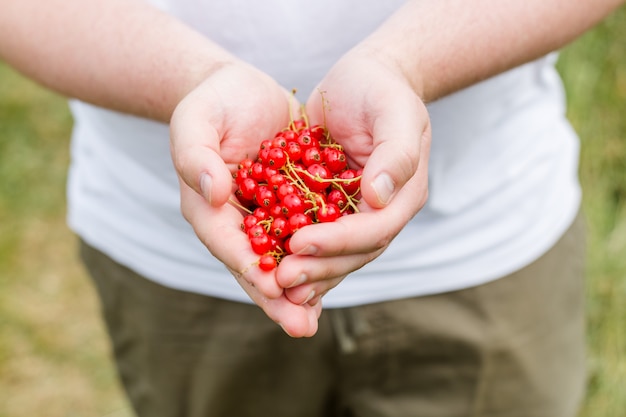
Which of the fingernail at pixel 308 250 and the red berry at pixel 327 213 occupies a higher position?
the fingernail at pixel 308 250

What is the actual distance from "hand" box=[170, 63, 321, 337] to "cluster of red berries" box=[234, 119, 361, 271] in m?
0.03

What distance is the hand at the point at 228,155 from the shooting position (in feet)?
3.13

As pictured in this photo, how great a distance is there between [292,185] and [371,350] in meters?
0.47

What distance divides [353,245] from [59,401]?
188 cm

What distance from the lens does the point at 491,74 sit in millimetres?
1184

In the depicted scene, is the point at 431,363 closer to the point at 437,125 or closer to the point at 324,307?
the point at 324,307

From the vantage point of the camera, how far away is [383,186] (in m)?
0.94

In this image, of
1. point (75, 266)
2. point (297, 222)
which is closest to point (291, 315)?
point (297, 222)

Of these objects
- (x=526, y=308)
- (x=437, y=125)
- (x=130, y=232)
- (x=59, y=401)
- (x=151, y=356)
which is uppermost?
(x=437, y=125)

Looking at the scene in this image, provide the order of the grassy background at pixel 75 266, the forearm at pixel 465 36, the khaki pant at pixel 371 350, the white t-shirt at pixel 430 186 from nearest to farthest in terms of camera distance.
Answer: the forearm at pixel 465 36
the white t-shirt at pixel 430 186
the khaki pant at pixel 371 350
the grassy background at pixel 75 266

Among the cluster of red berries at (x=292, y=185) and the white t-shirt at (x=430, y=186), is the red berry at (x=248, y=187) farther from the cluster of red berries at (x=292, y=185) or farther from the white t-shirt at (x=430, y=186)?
the white t-shirt at (x=430, y=186)

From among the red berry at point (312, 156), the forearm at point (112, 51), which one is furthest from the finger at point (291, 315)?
the forearm at point (112, 51)

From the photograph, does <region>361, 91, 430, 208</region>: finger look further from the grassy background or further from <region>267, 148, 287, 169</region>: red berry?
the grassy background

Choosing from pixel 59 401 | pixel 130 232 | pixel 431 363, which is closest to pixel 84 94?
pixel 130 232
